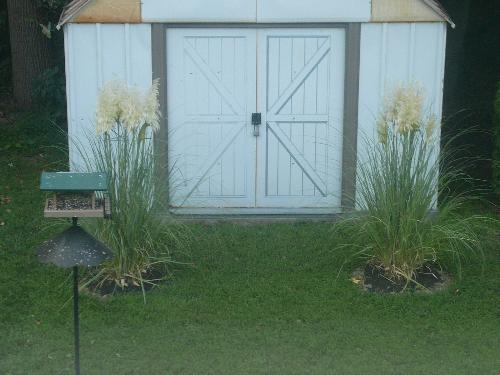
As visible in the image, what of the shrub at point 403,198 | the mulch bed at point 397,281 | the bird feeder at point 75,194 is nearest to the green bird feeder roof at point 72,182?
the bird feeder at point 75,194

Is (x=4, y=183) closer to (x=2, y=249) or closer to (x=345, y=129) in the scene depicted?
(x=2, y=249)

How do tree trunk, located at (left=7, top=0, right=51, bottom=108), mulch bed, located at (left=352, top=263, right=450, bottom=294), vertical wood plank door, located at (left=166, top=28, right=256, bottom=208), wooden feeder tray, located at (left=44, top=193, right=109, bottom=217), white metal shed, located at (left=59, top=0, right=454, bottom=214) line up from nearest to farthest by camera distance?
wooden feeder tray, located at (left=44, top=193, right=109, bottom=217) < mulch bed, located at (left=352, top=263, right=450, bottom=294) < white metal shed, located at (left=59, top=0, right=454, bottom=214) < vertical wood plank door, located at (left=166, top=28, right=256, bottom=208) < tree trunk, located at (left=7, top=0, right=51, bottom=108)

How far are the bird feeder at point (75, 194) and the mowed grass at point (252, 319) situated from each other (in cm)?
106

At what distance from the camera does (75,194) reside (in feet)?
22.5

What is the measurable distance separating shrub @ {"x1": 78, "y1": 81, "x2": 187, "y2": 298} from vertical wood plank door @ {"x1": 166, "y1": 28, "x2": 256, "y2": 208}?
1803 mm

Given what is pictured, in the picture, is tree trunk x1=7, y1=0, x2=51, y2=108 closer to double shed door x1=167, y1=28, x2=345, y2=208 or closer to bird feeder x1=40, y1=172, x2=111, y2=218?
double shed door x1=167, y1=28, x2=345, y2=208

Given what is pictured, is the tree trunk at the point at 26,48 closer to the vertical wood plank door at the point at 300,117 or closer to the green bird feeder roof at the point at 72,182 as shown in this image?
the vertical wood plank door at the point at 300,117

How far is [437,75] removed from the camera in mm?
9742

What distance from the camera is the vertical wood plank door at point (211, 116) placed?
9.79 m

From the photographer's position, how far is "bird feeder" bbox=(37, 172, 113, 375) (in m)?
5.83

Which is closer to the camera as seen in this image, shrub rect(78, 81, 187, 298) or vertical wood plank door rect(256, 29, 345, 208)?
shrub rect(78, 81, 187, 298)

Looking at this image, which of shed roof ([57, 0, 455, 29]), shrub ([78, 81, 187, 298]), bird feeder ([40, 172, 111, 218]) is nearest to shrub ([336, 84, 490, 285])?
shed roof ([57, 0, 455, 29])

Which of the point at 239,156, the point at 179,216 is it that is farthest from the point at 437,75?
the point at 179,216

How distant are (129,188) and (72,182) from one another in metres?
1.59
